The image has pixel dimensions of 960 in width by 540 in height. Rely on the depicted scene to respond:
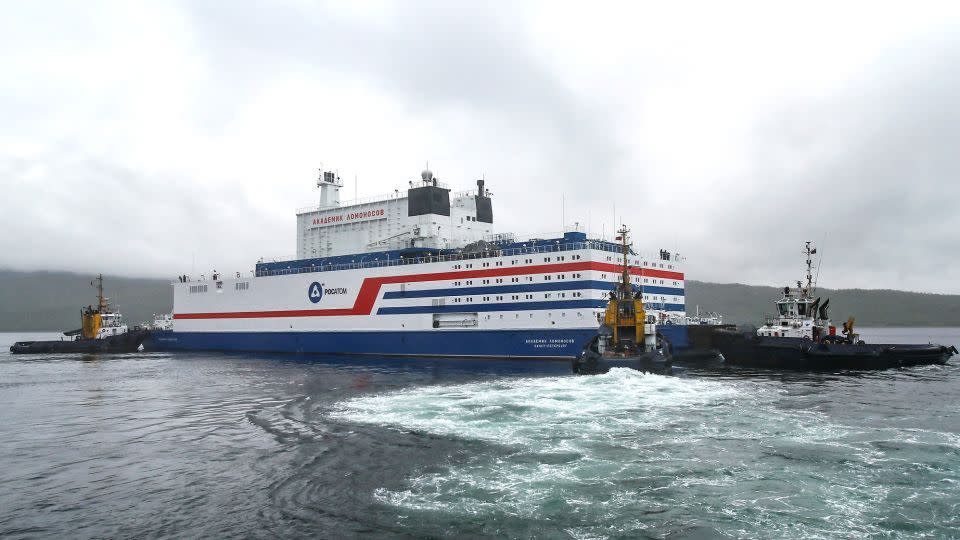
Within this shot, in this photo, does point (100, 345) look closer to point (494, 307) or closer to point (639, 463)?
point (494, 307)

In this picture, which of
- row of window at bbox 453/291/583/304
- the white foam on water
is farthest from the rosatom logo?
the white foam on water

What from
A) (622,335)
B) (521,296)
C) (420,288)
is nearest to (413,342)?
(420,288)

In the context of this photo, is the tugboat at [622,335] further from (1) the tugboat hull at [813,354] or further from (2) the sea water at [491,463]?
(1) the tugboat hull at [813,354]

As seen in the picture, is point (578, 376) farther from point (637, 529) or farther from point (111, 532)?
point (111, 532)

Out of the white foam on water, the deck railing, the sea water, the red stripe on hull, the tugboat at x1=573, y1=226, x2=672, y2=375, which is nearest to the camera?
the sea water

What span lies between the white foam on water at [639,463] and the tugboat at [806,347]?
49.1ft

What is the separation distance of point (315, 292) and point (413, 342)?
10.2m

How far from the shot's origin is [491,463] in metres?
12.4

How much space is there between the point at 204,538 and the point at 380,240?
38985 mm

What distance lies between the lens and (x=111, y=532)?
9.09 metres

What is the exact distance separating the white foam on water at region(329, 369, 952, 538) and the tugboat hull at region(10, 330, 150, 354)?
46.4m

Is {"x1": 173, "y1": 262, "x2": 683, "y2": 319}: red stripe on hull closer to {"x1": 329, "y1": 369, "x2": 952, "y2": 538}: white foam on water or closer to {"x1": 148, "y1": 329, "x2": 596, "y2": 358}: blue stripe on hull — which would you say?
{"x1": 148, "y1": 329, "x2": 596, "y2": 358}: blue stripe on hull

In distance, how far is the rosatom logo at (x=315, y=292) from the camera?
47.2 m

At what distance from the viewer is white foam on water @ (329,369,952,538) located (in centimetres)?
945
